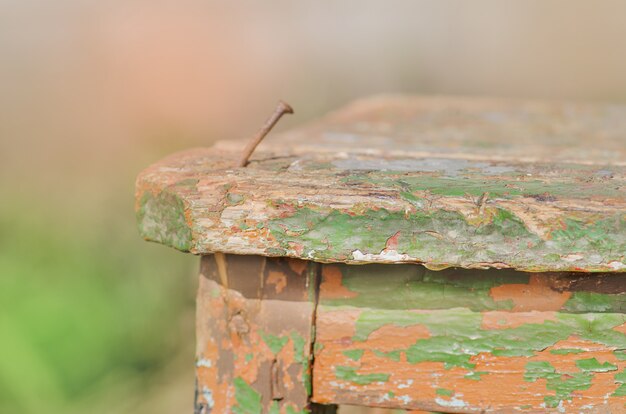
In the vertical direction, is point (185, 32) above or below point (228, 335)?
above

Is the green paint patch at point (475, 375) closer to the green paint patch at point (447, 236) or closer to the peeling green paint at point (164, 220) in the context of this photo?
the green paint patch at point (447, 236)

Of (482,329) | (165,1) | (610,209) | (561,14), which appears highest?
(561,14)

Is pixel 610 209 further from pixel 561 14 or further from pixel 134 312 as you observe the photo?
pixel 561 14

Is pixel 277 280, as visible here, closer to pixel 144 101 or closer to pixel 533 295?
pixel 533 295

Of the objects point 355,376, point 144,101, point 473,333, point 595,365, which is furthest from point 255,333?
point 144,101

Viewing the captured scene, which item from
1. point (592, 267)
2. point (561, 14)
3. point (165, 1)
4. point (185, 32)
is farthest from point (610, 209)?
point (561, 14)
